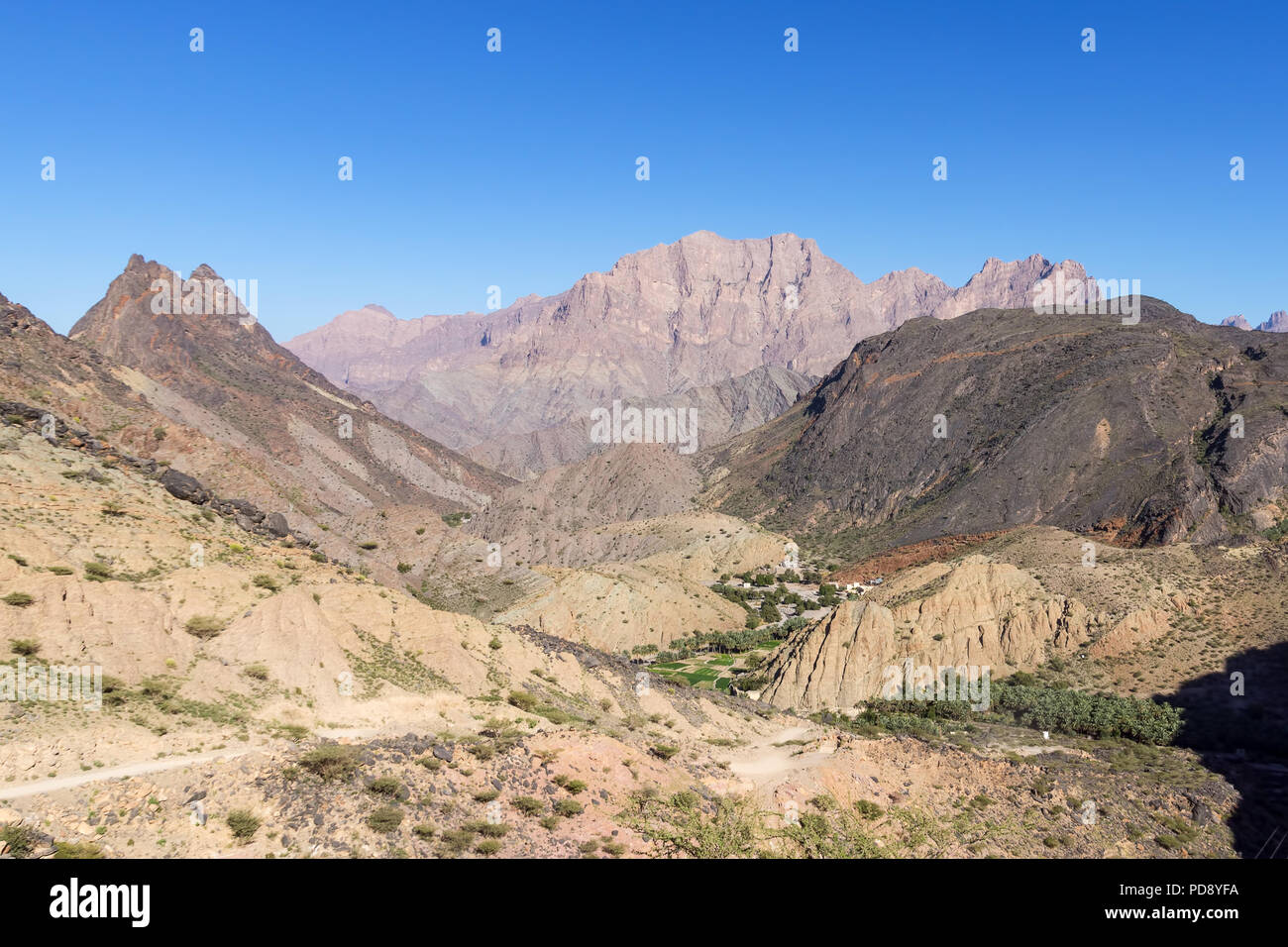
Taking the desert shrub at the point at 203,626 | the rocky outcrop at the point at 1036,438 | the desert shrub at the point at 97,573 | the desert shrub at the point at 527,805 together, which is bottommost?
the desert shrub at the point at 527,805

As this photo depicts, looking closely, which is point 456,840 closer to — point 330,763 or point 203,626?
point 330,763

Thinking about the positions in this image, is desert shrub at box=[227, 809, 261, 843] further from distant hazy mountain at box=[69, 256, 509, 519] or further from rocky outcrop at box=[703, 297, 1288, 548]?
rocky outcrop at box=[703, 297, 1288, 548]

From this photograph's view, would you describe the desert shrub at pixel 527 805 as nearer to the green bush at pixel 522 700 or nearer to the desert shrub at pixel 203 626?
the green bush at pixel 522 700

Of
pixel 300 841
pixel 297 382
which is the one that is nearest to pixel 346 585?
pixel 300 841

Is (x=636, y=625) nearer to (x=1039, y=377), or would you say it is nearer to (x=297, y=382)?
(x=1039, y=377)

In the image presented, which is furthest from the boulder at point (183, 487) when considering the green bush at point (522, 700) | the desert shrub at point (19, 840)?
the desert shrub at point (19, 840)

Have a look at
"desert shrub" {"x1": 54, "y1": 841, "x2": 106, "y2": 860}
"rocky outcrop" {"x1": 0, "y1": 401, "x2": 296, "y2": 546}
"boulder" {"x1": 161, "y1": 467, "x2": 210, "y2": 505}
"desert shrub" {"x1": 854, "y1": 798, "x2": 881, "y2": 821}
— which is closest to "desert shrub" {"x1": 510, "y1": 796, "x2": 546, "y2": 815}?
"desert shrub" {"x1": 54, "y1": 841, "x2": 106, "y2": 860}

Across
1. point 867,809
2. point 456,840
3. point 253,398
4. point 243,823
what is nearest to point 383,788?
point 456,840
